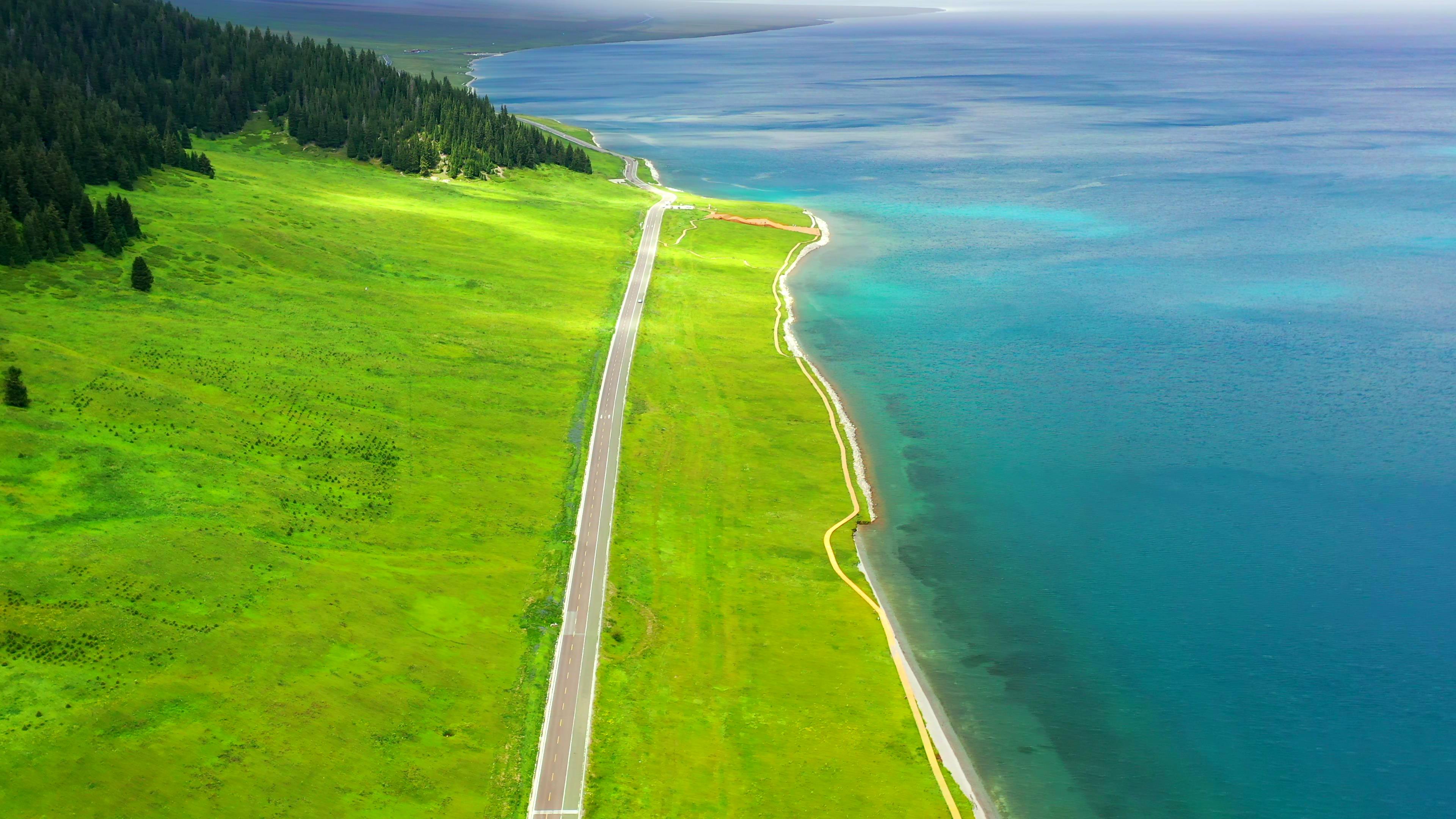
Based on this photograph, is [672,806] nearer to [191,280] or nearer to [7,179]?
[191,280]

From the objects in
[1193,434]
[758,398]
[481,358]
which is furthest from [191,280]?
[1193,434]

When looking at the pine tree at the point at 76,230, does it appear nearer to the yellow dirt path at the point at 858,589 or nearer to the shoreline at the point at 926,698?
the yellow dirt path at the point at 858,589

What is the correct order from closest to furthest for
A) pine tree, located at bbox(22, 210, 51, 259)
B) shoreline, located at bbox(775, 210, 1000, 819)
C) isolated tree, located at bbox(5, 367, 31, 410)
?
1. shoreline, located at bbox(775, 210, 1000, 819)
2. isolated tree, located at bbox(5, 367, 31, 410)
3. pine tree, located at bbox(22, 210, 51, 259)

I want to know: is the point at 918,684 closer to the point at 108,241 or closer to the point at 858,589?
the point at 858,589

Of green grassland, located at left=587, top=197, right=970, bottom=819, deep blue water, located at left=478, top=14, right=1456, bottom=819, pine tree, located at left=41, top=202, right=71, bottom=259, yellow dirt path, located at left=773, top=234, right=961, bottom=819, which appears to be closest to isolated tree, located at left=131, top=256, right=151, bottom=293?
pine tree, located at left=41, top=202, right=71, bottom=259

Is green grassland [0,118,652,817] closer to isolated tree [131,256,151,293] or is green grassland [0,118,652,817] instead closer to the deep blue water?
isolated tree [131,256,151,293]

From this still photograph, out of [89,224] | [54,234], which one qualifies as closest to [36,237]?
[54,234]

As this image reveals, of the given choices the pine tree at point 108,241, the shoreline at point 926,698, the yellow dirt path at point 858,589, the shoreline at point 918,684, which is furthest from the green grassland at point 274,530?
the shoreline at point 926,698
